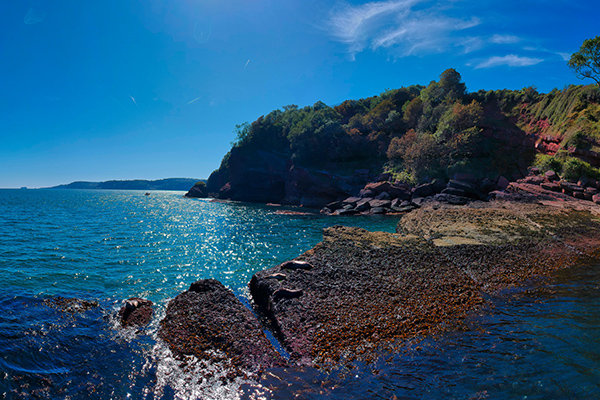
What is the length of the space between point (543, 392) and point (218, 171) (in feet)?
401

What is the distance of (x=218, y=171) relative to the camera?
120m

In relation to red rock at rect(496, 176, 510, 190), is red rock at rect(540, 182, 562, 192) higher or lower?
lower

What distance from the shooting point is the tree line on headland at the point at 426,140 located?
3747 cm

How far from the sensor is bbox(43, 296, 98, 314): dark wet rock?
36.8 feet

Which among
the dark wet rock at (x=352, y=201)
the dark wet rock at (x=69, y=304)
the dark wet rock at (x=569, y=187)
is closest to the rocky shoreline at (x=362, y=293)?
the dark wet rock at (x=69, y=304)

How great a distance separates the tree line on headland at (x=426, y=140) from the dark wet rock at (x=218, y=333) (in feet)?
135

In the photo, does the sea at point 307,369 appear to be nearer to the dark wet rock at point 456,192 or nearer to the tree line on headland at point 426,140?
the dark wet rock at point 456,192

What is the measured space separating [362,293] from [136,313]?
367 inches

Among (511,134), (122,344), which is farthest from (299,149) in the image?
(122,344)

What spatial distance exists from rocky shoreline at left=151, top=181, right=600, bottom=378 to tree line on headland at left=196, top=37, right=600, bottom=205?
2542cm

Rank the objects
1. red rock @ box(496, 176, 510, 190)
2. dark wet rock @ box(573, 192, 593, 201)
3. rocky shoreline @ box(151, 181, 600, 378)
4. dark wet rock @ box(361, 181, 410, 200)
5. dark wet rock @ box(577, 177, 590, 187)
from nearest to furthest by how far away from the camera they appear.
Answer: rocky shoreline @ box(151, 181, 600, 378), dark wet rock @ box(573, 192, 593, 201), dark wet rock @ box(577, 177, 590, 187), red rock @ box(496, 176, 510, 190), dark wet rock @ box(361, 181, 410, 200)

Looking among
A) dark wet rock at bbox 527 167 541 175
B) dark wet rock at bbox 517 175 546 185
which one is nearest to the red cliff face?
dark wet rock at bbox 527 167 541 175

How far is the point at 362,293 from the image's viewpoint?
35.8ft

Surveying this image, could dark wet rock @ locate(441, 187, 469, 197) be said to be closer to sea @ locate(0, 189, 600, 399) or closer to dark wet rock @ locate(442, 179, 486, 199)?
dark wet rock @ locate(442, 179, 486, 199)
